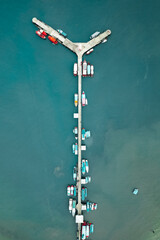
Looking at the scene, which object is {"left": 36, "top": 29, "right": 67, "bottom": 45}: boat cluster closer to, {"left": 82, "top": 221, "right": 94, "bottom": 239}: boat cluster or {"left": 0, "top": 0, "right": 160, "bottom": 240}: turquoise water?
{"left": 0, "top": 0, "right": 160, "bottom": 240}: turquoise water

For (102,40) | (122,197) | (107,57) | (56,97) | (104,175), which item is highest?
(102,40)

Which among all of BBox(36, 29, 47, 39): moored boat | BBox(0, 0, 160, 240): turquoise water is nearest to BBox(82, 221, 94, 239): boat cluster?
BBox(0, 0, 160, 240): turquoise water

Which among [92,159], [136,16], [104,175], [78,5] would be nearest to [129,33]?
[136,16]

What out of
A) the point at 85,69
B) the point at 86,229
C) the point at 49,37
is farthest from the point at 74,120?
the point at 86,229

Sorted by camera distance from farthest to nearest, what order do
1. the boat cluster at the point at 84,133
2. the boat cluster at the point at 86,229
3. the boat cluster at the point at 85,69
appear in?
the boat cluster at the point at 86,229 → the boat cluster at the point at 84,133 → the boat cluster at the point at 85,69

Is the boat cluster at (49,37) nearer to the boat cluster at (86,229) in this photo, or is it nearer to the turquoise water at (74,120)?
the turquoise water at (74,120)

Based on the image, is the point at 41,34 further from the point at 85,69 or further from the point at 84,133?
the point at 84,133

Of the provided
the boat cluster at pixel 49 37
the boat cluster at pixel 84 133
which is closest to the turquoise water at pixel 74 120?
the boat cluster at pixel 84 133

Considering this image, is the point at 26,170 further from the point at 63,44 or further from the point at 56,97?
the point at 63,44
